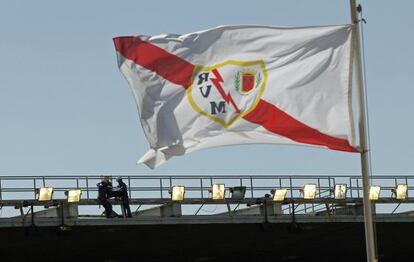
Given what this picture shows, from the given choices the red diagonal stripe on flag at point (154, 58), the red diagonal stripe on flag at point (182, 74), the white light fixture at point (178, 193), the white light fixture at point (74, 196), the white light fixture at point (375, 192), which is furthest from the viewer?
the white light fixture at point (375, 192)

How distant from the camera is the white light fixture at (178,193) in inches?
1914

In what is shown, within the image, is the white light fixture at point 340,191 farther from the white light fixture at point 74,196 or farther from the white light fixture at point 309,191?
the white light fixture at point 74,196

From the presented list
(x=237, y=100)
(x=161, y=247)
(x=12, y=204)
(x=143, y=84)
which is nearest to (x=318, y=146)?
(x=237, y=100)

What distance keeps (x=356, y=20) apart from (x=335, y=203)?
31.0 metres

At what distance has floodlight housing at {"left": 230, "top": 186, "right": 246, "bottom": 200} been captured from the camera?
50031mm

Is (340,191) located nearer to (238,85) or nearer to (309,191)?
(309,191)

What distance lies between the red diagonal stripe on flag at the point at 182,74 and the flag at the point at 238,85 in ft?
0.05

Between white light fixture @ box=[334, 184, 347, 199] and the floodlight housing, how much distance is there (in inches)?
149

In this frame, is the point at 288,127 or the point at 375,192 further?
the point at 375,192

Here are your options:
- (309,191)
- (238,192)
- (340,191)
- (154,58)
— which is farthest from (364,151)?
(340,191)

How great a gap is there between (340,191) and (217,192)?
5071 mm

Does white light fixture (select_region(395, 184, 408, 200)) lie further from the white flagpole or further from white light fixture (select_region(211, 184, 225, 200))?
the white flagpole

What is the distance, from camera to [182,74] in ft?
76.3

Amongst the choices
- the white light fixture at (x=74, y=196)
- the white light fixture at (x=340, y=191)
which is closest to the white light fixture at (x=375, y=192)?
the white light fixture at (x=340, y=191)
